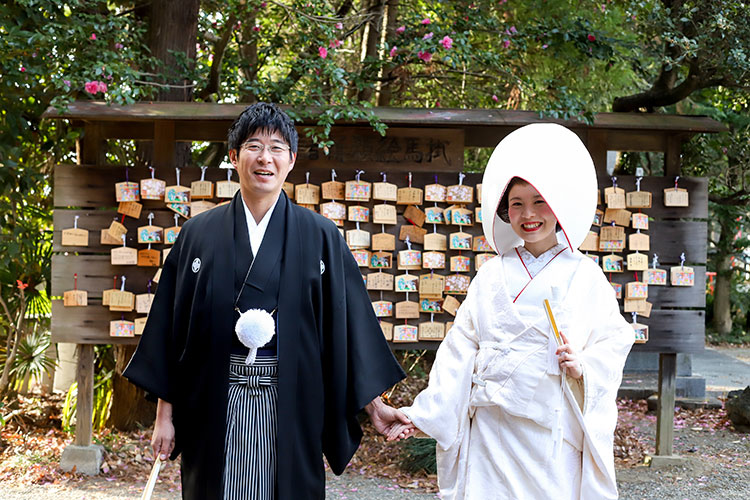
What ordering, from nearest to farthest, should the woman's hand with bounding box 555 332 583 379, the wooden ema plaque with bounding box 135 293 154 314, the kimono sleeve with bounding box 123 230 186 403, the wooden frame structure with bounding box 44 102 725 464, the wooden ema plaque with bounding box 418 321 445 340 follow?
the woman's hand with bounding box 555 332 583 379 → the kimono sleeve with bounding box 123 230 186 403 → the wooden frame structure with bounding box 44 102 725 464 → the wooden ema plaque with bounding box 135 293 154 314 → the wooden ema plaque with bounding box 418 321 445 340

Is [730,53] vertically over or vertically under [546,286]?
over

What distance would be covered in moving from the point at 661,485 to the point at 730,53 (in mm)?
3306

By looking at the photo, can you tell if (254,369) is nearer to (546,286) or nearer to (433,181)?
(546,286)

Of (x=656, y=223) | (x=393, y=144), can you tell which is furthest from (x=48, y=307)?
(x=656, y=223)

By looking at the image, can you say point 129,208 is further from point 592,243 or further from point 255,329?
point 592,243

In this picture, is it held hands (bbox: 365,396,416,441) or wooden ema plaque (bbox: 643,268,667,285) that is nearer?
held hands (bbox: 365,396,416,441)

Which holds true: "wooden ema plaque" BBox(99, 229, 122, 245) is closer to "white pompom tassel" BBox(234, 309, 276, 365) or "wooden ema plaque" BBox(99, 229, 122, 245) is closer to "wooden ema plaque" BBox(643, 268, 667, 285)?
"white pompom tassel" BBox(234, 309, 276, 365)

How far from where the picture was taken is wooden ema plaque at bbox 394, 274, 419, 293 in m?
5.65

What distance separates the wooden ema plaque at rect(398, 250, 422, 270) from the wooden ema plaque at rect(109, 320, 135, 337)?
211cm

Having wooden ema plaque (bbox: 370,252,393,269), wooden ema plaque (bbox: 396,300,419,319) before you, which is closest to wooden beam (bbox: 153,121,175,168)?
wooden ema plaque (bbox: 370,252,393,269)

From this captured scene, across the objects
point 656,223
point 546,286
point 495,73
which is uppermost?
point 495,73

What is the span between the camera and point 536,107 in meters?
6.11

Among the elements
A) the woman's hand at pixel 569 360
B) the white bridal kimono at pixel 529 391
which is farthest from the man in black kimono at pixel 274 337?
the woman's hand at pixel 569 360

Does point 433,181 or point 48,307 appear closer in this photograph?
point 433,181
